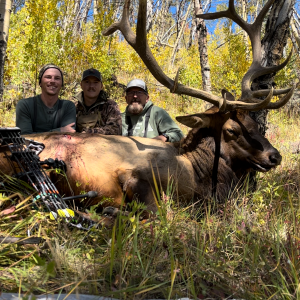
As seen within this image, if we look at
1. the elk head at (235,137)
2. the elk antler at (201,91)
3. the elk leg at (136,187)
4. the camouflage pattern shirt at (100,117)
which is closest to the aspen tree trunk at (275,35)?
the elk antler at (201,91)

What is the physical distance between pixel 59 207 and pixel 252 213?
2.07 metres

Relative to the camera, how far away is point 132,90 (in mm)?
5984

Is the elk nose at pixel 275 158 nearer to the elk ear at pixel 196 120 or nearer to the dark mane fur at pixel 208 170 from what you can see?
the dark mane fur at pixel 208 170

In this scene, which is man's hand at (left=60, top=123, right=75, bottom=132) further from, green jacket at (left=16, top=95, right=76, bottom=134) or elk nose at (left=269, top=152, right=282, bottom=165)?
elk nose at (left=269, top=152, right=282, bottom=165)

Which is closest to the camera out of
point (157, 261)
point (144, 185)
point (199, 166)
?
point (157, 261)

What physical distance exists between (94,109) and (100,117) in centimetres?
24

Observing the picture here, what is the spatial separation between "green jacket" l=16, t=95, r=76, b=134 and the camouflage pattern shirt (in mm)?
440

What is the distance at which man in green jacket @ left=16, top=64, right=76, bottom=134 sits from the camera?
4.99 meters

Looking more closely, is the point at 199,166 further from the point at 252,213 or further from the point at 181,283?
the point at 181,283

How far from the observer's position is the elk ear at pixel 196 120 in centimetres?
461

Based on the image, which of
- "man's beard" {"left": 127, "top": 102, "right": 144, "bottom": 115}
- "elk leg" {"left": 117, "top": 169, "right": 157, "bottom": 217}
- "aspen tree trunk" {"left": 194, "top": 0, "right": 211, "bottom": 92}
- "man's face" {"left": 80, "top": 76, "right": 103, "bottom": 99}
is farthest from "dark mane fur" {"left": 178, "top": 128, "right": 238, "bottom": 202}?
"aspen tree trunk" {"left": 194, "top": 0, "right": 211, "bottom": 92}

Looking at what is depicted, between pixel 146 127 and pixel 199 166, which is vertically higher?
pixel 146 127

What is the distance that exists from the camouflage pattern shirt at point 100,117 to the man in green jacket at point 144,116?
1.06ft

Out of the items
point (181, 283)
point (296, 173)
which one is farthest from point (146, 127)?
point (181, 283)
